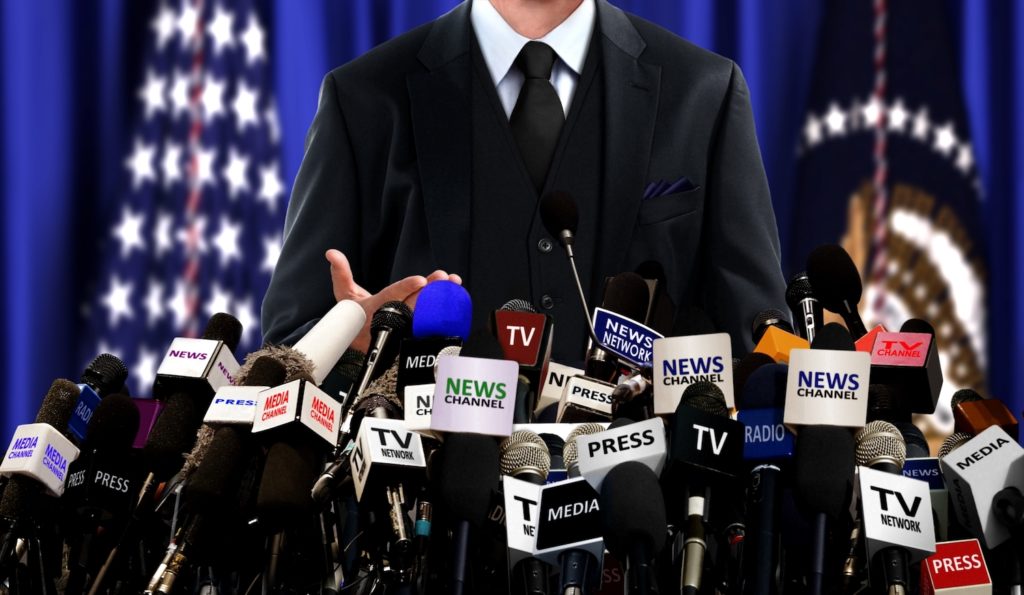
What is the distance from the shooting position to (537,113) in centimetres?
259

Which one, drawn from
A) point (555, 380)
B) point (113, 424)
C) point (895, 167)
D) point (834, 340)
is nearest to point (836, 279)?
point (834, 340)

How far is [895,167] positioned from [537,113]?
1954 millimetres

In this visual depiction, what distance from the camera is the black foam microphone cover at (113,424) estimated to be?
1.54 m

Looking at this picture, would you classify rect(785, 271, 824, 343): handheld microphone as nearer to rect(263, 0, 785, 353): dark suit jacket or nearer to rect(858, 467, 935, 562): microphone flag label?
rect(858, 467, 935, 562): microphone flag label

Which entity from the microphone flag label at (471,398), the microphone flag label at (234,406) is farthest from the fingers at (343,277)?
the microphone flag label at (471,398)

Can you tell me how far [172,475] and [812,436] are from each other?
28.5 inches

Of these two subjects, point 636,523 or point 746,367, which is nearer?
point 636,523

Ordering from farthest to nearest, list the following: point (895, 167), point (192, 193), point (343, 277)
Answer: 1. point (192, 193)
2. point (895, 167)
3. point (343, 277)

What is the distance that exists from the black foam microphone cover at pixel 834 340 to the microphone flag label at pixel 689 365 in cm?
11

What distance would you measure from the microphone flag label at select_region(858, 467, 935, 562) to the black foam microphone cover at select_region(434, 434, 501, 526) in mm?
361

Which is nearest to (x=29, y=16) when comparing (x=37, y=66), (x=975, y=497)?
(x=37, y=66)

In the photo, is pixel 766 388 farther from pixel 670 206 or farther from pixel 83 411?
pixel 670 206

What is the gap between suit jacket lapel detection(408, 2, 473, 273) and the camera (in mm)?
2525

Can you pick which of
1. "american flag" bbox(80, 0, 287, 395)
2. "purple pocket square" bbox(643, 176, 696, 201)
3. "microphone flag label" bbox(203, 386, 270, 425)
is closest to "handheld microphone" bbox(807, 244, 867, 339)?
"microphone flag label" bbox(203, 386, 270, 425)
